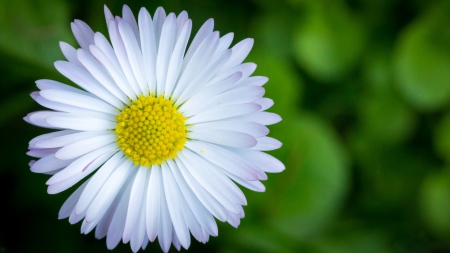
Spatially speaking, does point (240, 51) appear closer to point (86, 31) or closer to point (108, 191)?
point (86, 31)

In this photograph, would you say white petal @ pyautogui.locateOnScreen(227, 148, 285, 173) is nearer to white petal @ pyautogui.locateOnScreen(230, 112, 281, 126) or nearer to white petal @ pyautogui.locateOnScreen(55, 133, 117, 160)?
white petal @ pyautogui.locateOnScreen(230, 112, 281, 126)

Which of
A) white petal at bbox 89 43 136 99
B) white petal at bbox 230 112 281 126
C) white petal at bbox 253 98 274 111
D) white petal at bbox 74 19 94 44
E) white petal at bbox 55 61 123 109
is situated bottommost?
white petal at bbox 55 61 123 109

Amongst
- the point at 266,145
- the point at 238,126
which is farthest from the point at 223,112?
the point at 266,145

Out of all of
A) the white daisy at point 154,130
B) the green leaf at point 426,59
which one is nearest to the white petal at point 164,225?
the white daisy at point 154,130

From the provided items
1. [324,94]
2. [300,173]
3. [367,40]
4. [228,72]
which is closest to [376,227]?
[300,173]

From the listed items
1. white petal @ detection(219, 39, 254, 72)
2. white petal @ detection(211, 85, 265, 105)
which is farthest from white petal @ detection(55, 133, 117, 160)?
white petal @ detection(219, 39, 254, 72)

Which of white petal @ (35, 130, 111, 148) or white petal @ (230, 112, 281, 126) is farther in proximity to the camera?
white petal @ (230, 112, 281, 126)

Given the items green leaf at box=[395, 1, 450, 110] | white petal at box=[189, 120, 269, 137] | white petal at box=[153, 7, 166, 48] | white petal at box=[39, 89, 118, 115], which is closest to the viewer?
white petal at box=[39, 89, 118, 115]
